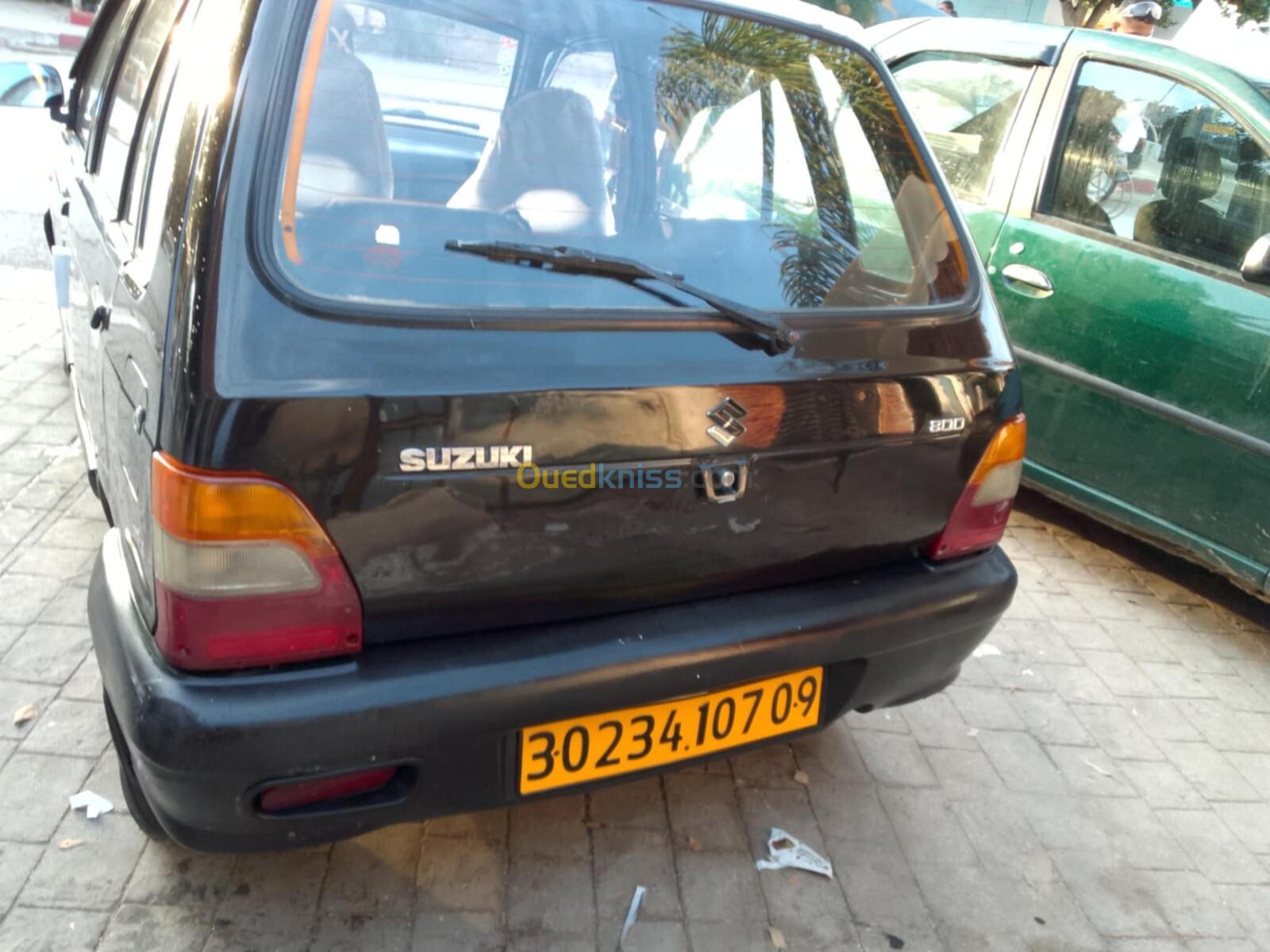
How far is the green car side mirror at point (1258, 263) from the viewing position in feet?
10.3

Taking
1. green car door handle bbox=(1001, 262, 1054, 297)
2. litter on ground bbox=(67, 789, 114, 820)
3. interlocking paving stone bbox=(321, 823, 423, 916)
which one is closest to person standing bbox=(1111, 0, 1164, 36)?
green car door handle bbox=(1001, 262, 1054, 297)

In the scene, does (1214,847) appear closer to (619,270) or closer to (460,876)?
(460,876)

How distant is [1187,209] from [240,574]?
347cm

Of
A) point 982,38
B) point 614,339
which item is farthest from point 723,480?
A: point 982,38

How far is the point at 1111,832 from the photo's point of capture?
2.61 metres

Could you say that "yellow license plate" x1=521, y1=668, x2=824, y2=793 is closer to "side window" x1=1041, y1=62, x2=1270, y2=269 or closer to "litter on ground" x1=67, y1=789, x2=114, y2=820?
"litter on ground" x1=67, y1=789, x2=114, y2=820

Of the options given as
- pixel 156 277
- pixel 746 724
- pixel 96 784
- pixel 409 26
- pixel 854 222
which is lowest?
pixel 96 784

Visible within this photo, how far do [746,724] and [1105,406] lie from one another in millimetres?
2365

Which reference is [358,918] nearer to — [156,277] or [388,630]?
[388,630]

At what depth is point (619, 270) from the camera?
180 cm

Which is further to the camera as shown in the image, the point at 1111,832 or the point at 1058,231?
the point at 1058,231

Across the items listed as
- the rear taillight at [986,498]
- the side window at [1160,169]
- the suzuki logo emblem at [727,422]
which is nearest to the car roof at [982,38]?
the side window at [1160,169]

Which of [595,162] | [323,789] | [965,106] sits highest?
[965,106]

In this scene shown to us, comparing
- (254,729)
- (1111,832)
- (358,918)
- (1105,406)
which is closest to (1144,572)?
(1105,406)
